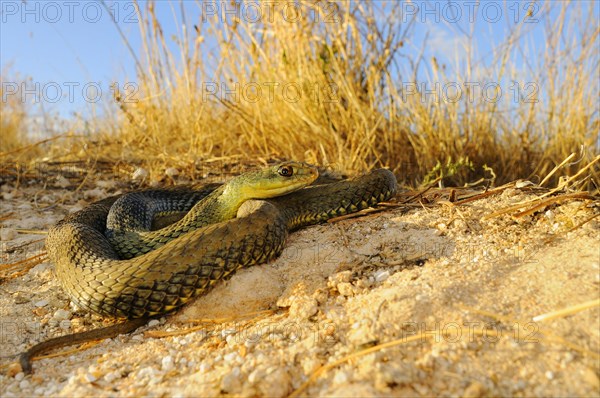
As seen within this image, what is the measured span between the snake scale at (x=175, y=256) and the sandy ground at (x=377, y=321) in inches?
Answer: 7.0

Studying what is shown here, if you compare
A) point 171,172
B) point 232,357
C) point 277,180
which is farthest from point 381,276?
point 171,172

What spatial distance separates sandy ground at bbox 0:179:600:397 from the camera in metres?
2.62

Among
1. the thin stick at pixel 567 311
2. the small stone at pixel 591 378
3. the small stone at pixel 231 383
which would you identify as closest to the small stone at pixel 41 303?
the small stone at pixel 231 383

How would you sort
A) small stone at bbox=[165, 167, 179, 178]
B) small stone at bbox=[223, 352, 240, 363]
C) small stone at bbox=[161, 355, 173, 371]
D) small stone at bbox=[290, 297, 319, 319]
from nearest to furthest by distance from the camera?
small stone at bbox=[223, 352, 240, 363] → small stone at bbox=[161, 355, 173, 371] → small stone at bbox=[290, 297, 319, 319] → small stone at bbox=[165, 167, 179, 178]

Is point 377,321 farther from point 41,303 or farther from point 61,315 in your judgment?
point 41,303

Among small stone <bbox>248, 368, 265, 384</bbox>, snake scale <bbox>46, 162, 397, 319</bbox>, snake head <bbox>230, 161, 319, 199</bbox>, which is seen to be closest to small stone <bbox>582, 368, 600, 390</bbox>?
small stone <bbox>248, 368, 265, 384</bbox>

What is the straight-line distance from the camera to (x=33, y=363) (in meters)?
3.49

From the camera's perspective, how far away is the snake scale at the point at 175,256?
3809 millimetres

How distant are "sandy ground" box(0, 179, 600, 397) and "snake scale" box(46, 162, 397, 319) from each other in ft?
0.59

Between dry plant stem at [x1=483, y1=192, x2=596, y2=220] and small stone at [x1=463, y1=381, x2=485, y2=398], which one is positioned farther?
dry plant stem at [x1=483, y1=192, x2=596, y2=220]

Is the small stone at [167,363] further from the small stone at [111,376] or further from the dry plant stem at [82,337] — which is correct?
the dry plant stem at [82,337]

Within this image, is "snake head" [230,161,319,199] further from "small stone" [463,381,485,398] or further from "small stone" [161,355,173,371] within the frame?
"small stone" [463,381,485,398]

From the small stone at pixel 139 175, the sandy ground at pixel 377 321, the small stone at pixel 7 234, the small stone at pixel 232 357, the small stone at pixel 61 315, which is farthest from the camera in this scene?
the small stone at pixel 139 175

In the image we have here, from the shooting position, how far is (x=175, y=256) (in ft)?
12.6
